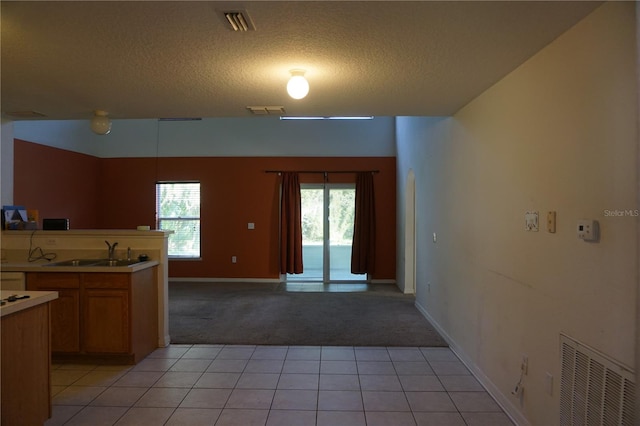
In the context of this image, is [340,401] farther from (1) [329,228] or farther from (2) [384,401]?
(1) [329,228]

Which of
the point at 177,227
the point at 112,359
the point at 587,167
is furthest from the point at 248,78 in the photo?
the point at 177,227

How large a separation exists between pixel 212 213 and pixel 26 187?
2899mm

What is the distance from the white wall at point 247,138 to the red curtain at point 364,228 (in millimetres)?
631

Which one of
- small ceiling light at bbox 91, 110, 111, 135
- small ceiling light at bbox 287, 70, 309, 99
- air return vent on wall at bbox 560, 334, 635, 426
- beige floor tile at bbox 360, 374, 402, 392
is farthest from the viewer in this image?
small ceiling light at bbox 91, 110, 111, 135

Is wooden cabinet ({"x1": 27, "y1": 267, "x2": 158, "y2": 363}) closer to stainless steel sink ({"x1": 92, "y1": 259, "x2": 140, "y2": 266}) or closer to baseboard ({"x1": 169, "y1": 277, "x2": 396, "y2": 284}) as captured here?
stainless steel sink ({"x1": 92, "y1": 259, "x2": 140, "y2": 266})

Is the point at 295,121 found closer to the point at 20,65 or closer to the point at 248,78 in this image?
the point at 248,78

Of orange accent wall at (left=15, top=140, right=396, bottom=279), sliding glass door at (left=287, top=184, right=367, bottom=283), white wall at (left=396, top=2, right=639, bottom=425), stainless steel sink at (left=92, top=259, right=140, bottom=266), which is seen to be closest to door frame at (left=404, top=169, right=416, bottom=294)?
orange accent wall at (left=15, top=140, right=396, bottom=279)

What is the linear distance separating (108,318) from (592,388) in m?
3.47

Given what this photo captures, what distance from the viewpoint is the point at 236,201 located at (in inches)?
281

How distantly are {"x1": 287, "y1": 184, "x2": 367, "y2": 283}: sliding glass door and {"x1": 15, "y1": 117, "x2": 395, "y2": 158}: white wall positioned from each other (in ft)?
2.45

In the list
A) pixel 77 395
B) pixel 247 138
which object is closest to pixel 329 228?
pixel 247 138

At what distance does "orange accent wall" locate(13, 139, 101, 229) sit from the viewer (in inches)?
215

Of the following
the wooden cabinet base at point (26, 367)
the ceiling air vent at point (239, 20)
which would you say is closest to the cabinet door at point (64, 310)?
the wooden cabinet base at point (26, 367)

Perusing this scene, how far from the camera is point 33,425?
2037mm
